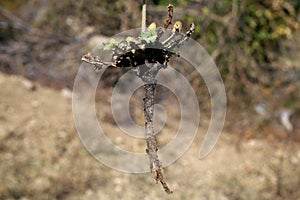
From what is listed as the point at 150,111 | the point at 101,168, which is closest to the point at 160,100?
the point at 101,168

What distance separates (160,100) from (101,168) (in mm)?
596

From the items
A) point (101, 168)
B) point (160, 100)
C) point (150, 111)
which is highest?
point (160, 100)

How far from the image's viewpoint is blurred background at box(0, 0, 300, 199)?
8.20 feet

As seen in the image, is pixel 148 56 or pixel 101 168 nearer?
pixel 148 56

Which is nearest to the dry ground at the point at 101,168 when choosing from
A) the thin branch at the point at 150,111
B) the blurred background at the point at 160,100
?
the blurred background at the point at 160,100

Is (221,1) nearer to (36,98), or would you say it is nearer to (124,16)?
(124,16)

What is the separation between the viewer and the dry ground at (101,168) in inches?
95.3

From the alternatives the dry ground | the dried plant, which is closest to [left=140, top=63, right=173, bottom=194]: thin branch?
the dried plant

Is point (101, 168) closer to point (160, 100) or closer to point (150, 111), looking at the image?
point (160, 100)

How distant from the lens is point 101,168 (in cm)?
259

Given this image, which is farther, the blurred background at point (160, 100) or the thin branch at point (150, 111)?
the blurred background at point (160, 100)

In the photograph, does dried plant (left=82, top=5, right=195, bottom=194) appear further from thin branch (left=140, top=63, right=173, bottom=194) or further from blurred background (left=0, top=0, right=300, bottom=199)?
blurred background (left=0, top=0, right=300, bottom=199)

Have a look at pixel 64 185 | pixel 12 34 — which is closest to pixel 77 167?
pixel 64 185

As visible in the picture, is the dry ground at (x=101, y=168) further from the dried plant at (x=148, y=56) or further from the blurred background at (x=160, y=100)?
the dried plant at (x=148, y=56)
